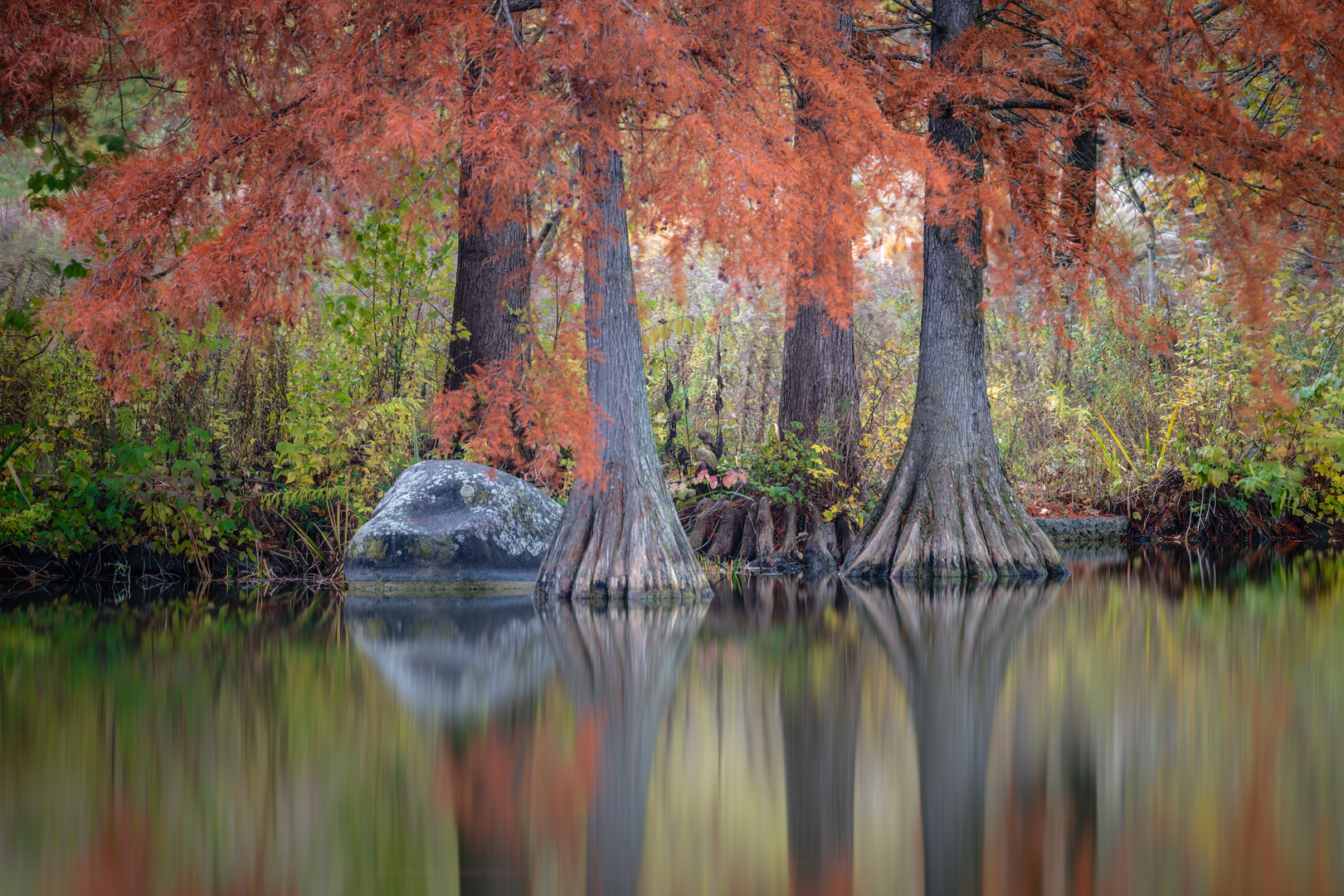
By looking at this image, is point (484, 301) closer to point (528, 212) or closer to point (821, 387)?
point (528, 212)

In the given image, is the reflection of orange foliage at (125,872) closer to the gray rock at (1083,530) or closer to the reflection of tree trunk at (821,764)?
the reflection of tree trunk at (821,764)

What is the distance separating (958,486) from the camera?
34.2 feet

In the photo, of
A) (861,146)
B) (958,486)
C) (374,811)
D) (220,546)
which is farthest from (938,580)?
(374,811)

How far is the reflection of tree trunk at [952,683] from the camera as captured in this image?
9.99 feet

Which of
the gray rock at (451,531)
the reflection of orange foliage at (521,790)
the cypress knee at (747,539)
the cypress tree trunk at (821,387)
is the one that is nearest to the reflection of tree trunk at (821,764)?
the reflection of orange foliage at (521,790)

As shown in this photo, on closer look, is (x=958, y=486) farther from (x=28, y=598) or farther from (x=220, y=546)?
(x=28, y=598)

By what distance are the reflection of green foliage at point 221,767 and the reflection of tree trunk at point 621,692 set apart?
44cm

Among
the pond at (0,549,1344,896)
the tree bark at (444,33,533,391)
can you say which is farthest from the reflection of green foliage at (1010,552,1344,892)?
the tree bark at (444,33,533,391)

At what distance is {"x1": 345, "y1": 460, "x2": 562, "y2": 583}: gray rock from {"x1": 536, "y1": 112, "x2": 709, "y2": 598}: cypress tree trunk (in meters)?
0.97

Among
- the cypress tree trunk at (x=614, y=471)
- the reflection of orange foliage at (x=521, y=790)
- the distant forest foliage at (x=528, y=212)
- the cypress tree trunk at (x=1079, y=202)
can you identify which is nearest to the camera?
the reflection of orange foliage at (x=521, y=790)

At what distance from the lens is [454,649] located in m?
6.80

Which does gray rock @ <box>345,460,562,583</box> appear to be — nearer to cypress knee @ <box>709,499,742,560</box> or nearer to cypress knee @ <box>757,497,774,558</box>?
cypress knee @ <box>709,499,742,560</box>

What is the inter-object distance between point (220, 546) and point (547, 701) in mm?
6864

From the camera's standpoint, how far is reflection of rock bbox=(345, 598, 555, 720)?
17.5ft
